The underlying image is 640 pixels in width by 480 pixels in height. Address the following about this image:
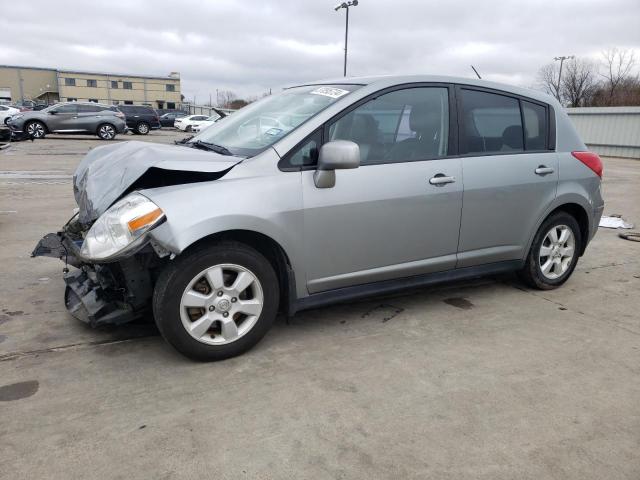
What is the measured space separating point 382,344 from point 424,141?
143 centimetres

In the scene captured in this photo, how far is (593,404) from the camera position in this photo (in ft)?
8.97

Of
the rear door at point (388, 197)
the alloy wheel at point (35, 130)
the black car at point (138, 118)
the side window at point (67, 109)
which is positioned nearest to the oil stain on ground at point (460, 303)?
the rear door at point (388, 197)

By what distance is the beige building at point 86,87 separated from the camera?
81188 mm

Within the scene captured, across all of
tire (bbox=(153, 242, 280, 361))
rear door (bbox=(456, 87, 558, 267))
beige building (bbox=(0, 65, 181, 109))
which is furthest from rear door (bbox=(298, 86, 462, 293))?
beige building (bbox=(0, 65, 181, 109))

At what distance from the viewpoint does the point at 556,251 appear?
446cm

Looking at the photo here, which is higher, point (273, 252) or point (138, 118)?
point (138, 118)

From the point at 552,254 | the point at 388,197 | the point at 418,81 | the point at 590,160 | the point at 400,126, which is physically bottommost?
the point at 552,254

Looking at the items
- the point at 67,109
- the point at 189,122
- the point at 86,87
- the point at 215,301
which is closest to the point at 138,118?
the point at 189,122

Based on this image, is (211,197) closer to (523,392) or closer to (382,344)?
(382,344)

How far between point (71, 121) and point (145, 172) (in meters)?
22.2

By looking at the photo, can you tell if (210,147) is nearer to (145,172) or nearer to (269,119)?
(269,119)

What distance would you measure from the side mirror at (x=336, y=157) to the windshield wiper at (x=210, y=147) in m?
0.65

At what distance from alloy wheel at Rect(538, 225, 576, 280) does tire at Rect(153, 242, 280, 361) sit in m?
2.50

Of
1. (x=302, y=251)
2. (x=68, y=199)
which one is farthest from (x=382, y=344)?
(x=68, y=199)
